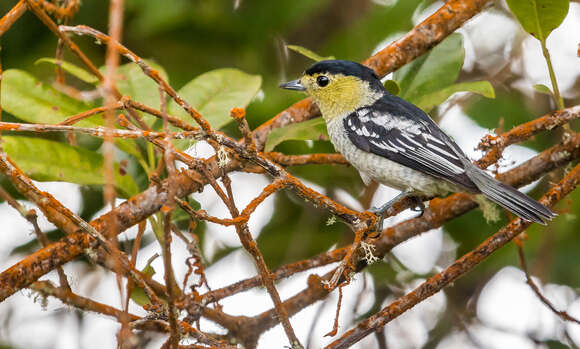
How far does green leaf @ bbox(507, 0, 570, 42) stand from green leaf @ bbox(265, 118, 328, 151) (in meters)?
0.94

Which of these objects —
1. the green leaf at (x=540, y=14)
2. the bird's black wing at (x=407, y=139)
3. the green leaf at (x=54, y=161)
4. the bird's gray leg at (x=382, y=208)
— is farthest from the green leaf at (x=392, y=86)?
the green leaf at (x=54, y=161)

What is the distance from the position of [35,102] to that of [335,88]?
58.0 inches

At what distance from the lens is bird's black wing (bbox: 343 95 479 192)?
3.06 m

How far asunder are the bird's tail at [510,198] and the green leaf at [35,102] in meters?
1.68

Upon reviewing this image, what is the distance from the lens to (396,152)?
3.17m

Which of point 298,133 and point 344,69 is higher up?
point 344,69

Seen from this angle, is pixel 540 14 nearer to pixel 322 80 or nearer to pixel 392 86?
pixel 392 86

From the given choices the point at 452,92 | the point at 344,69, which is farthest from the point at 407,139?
the point at 344,69

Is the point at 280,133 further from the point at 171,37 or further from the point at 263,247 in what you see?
the point at 171,37

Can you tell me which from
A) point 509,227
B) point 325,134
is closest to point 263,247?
point 325,134

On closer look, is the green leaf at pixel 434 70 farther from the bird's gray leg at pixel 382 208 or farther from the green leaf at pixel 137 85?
the green leaf at pixel 137 85

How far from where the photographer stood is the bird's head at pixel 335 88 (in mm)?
3451

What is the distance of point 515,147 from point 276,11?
158 cm

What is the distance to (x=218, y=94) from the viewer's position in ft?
10.4
